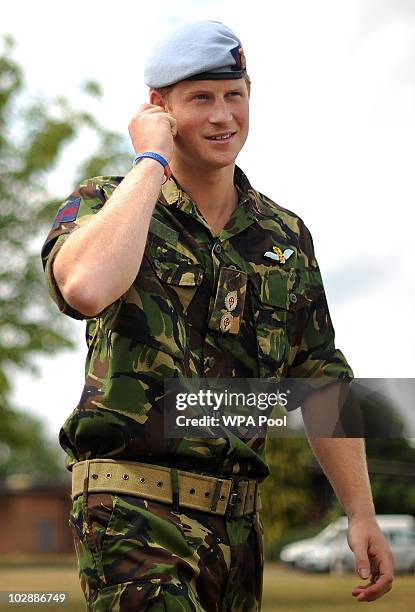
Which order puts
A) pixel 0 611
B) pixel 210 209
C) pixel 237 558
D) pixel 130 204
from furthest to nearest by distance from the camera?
1. pixel 0 611
2. pixel 210 209
3. pixel 237 558
4. pixel 130 204

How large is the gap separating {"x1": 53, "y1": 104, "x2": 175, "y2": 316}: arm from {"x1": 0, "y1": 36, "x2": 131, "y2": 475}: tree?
1891cm

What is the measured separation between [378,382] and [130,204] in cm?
116

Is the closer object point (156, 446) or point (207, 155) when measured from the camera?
point (156, 446)

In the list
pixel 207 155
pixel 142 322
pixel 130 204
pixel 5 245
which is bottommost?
pixel 142 322

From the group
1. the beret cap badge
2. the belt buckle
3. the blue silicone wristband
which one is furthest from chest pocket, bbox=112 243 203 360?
the beret cap badge

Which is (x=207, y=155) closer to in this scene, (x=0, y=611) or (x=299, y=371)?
(x=299, y=371)

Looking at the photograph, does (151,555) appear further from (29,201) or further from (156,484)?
(29,201)

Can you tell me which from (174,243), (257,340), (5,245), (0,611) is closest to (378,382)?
(257,340)

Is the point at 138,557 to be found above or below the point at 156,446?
below

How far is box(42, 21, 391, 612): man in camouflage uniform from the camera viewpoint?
8.70ft

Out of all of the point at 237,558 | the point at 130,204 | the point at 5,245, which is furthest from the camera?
the point at 5,245

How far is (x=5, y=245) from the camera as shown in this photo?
22.4 m

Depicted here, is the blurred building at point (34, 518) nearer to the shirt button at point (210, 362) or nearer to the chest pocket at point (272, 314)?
the chest pocket at point (272, 314)

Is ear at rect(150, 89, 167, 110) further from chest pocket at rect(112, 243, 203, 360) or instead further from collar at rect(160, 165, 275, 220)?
chest pocket at rect(112, 243, 203, 360)
